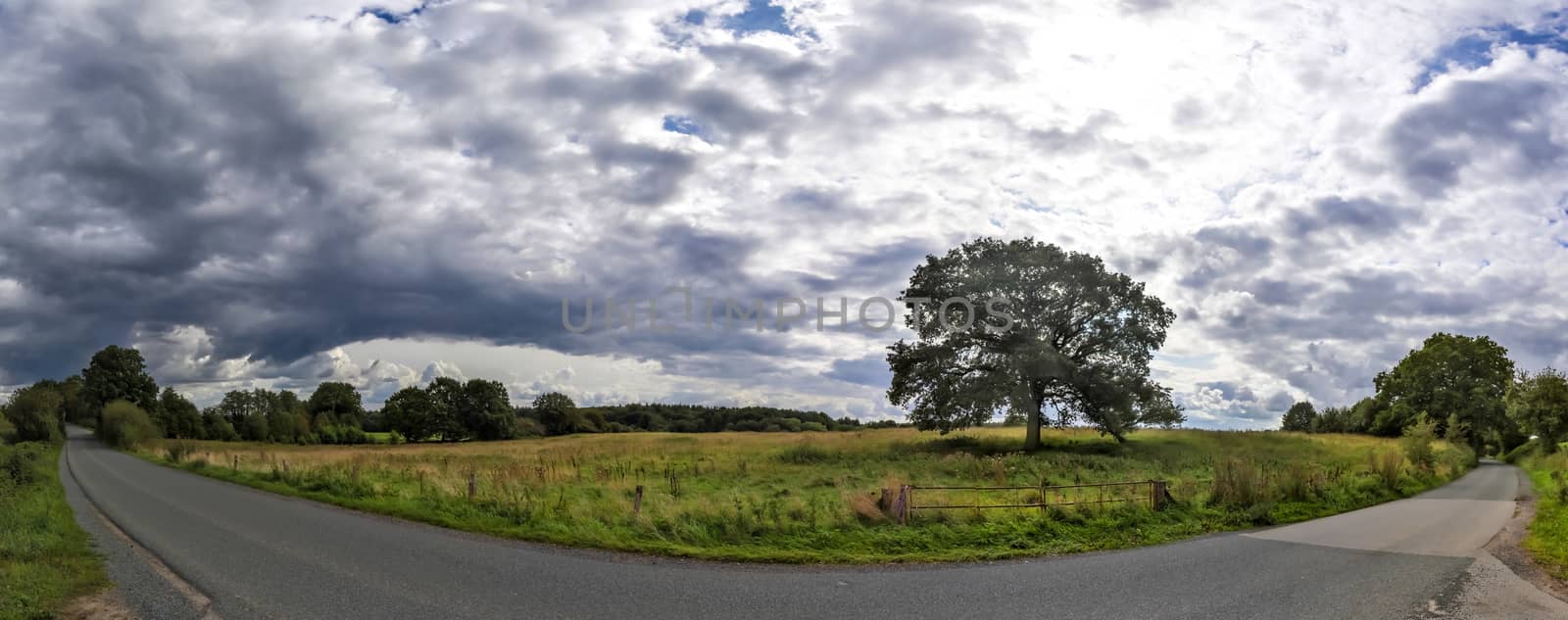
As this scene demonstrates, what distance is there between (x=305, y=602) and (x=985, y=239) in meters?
35.4

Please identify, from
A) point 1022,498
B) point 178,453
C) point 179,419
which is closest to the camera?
point 1022,498

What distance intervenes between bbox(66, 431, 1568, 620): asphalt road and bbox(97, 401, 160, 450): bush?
8096cm

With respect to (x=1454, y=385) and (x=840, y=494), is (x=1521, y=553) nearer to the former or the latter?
(x=840, y=494)

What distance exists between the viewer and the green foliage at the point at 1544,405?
151 ft

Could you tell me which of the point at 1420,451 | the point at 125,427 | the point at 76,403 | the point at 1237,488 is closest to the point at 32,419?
the point at 125,427

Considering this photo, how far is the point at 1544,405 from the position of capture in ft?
154

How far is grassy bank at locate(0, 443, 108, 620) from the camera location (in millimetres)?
10664

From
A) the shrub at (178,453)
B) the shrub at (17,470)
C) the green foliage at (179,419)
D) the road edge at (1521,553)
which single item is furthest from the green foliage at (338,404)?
the road edge at (1521,553)

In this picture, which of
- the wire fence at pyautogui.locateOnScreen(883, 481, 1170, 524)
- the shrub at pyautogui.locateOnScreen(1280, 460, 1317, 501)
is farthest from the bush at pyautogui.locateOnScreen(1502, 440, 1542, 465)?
the wire fence at pyautogui.locateOnScreen(883, 481, 1170, 524)

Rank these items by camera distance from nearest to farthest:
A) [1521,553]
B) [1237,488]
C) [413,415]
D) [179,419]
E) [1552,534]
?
[1521,553] → [1552,534] → [1237,488] → [413,415] → [179,419]

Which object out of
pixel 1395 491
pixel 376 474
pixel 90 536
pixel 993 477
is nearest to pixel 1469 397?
pixel 1395 491

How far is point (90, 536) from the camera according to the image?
56.5 ft

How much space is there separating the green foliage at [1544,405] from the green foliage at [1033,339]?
26.7m

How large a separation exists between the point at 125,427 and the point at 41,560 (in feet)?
282
